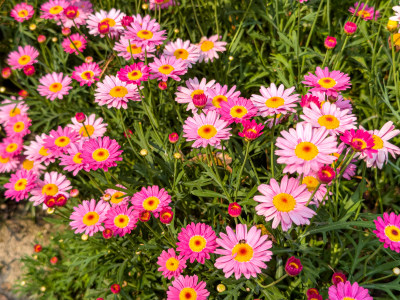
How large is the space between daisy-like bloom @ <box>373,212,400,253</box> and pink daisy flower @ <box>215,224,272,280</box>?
530 mm

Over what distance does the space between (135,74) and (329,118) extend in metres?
1.20

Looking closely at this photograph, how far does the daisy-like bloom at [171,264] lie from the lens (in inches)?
77.9

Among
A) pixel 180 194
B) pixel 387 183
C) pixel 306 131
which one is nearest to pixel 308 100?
pixel 306 131

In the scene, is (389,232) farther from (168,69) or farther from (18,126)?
(18,126)

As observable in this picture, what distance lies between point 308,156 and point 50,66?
275 cm

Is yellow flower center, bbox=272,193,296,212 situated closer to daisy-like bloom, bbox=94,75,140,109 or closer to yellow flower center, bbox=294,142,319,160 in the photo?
yellow flower center, bbox=294,142,319,160

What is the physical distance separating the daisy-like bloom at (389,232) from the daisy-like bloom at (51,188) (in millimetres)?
2085

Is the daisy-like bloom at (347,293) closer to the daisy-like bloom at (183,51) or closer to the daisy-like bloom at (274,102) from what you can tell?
the daisy-like bloom at (274,102)

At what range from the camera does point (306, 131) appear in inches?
67.6

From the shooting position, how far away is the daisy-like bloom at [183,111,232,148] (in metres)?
1.92

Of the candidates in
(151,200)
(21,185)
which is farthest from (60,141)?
(151,200)

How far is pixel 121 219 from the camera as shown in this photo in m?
2.16

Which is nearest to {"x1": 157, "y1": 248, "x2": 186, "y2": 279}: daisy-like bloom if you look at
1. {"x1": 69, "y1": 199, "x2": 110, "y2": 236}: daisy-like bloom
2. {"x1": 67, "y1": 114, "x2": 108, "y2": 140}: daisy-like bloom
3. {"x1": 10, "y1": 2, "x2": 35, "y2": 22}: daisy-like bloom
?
{"x1": 69, "y1": 199, "x2": 110, "y2": 236}: daisy-like bloom

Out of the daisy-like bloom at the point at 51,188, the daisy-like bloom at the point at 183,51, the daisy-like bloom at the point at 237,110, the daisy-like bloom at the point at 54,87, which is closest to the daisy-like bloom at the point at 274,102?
the daisy-like bloom at the point at 237,110
